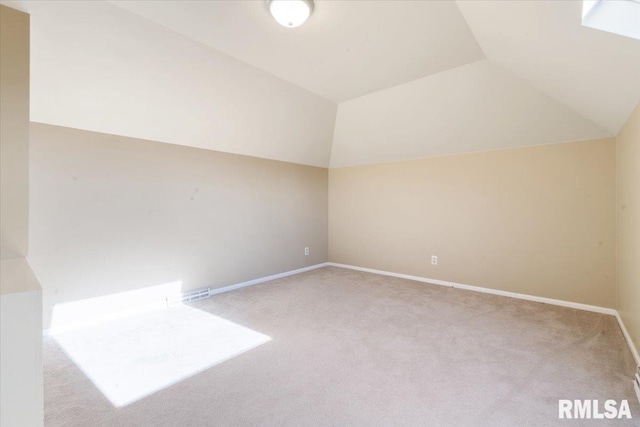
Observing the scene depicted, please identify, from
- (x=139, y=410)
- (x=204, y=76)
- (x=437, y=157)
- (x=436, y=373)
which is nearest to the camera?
(x=139, y=410)

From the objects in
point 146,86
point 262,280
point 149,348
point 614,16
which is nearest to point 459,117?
point 614,16

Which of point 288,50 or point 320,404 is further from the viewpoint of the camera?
point 288,50

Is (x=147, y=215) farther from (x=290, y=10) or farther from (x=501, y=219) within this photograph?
(x=501, y=219)

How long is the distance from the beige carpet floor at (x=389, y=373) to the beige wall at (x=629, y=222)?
29 cm

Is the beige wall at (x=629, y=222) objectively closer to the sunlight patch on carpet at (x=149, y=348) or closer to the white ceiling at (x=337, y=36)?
the white ceiling at (x=337, y=36)

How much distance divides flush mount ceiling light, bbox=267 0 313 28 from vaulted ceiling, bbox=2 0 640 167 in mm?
99

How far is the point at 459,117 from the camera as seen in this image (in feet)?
10.9

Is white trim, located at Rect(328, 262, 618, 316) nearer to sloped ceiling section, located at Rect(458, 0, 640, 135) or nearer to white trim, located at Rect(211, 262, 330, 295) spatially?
white trim, located at Rect(211, 262, 330, 295)

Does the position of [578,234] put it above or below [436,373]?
above

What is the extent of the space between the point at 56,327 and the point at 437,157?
4.80 metres

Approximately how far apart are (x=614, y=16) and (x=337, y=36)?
165 cm

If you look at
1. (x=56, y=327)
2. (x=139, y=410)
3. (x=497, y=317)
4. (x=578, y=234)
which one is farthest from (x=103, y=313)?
(x=578, y=234)

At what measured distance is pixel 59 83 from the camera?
7.37 feet

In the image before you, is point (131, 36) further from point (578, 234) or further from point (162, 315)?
point (578, 234)
